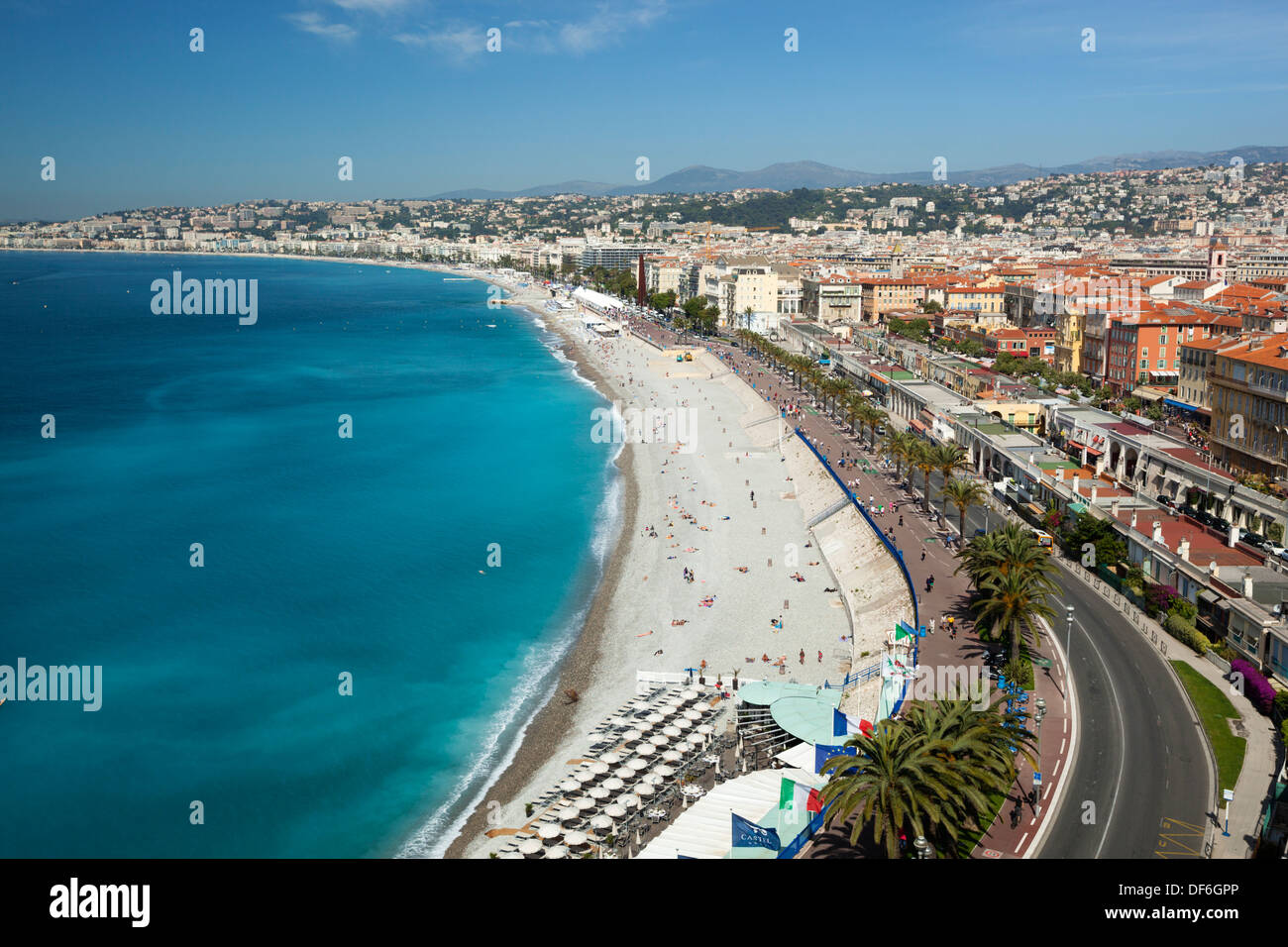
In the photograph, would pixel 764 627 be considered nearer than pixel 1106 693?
No

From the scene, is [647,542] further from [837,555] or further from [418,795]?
[418,795]

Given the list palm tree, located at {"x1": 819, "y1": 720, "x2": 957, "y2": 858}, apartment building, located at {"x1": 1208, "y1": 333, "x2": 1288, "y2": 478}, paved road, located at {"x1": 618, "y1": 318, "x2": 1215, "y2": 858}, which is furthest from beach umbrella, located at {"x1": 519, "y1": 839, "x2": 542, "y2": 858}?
apartment building, located at {"x1": 1208, "y1": 333, "x2": 1288, "y2": 478}

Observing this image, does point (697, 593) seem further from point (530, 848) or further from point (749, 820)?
point (749, 820)

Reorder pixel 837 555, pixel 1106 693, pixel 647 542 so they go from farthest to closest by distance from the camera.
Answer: pixel 647 542
pixel 837 555
pixel 1106 693

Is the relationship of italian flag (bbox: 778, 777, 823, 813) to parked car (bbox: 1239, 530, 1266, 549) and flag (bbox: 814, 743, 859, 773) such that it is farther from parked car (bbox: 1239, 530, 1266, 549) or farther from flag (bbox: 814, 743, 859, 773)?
parked car (bbox: 1239, 530, 1266, 549)
